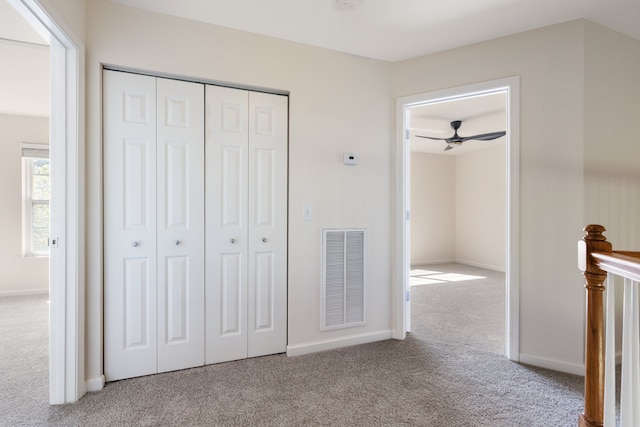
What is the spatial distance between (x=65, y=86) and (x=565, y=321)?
3.76 metres

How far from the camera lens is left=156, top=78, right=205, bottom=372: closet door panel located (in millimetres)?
2445

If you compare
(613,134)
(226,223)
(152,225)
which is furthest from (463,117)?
(152,225)

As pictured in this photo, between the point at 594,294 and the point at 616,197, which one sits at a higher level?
the point at 616,197

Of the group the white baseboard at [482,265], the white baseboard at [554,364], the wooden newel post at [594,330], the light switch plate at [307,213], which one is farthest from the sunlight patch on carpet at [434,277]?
the wooden newel post at [594,330]

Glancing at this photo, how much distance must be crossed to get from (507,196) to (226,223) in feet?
7.43

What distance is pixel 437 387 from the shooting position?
7.45ft

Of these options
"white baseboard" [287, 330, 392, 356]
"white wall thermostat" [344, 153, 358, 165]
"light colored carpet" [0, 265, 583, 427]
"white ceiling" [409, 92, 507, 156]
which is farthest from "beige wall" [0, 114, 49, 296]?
"white ceiling" [409, 92, 507, 156]

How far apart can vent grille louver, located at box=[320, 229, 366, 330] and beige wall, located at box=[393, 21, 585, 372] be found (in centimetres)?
127

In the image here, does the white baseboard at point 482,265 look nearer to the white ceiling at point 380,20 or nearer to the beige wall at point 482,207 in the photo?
the beige wall at point 482,207

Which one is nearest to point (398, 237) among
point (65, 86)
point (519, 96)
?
point (519, 96)

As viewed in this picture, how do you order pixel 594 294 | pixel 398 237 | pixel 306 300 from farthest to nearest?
pixel 398 237
pixel 306 300
pixel 594 294

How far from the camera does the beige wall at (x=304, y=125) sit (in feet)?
7.34


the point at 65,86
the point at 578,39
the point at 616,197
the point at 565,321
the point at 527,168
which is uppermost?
the point at 578,39

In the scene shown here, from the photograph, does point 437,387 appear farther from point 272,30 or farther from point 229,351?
point 272,30
